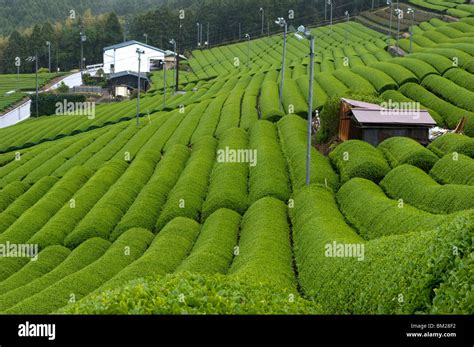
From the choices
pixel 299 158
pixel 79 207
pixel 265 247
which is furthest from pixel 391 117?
pixel 265 247

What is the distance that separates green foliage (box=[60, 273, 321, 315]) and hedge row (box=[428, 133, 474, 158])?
2310 cm

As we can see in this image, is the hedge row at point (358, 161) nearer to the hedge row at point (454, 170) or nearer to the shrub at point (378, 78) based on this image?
the hedge row at point (454, 170)

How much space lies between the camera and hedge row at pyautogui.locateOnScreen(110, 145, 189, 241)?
106 feet

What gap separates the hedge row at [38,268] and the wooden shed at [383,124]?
18.4 m

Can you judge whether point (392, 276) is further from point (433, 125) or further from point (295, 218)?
point (433, 125)

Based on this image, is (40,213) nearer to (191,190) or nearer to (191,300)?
(191,190)

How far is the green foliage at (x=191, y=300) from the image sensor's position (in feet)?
37.0

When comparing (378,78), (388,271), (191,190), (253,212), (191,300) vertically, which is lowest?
(191,190)

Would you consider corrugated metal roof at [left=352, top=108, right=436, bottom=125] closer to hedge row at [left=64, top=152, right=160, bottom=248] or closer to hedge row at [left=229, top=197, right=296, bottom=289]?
hedge row at [left=229, top=197, right=296, bottom=289]

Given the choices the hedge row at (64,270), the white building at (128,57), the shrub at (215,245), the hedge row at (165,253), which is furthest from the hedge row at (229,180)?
the white building at (128,57)

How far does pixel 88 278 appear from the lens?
24000mm

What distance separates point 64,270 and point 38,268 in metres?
2.07

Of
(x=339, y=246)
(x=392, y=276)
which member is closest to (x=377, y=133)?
(x=339, y=246)

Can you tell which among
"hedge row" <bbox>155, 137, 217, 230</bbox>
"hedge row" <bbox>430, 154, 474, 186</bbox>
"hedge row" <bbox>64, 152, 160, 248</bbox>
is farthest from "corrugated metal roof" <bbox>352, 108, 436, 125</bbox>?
"hedge row" <bbox>64, 152, 160, 248</bbox>
